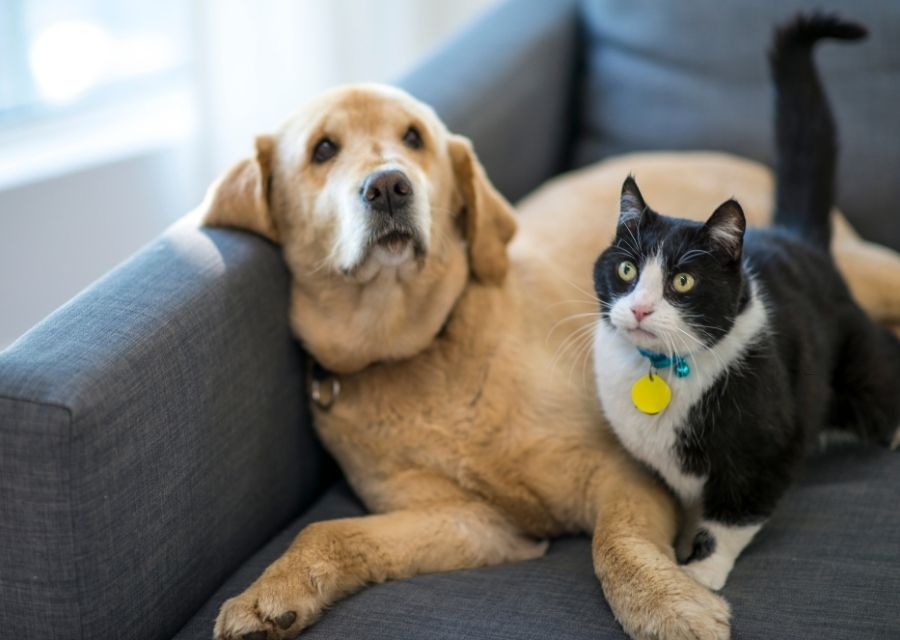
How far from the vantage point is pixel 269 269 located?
176 cm

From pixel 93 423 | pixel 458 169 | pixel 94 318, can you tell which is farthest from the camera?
pixel 458 169

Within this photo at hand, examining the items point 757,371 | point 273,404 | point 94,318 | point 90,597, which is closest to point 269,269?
point 273,404

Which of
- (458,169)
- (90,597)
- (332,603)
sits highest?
(458,169)

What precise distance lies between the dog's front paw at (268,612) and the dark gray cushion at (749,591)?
28 mm

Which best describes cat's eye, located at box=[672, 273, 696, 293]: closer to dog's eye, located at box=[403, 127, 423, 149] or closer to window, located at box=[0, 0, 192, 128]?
dog's eye, located at box=[403, 127, 423, 149]

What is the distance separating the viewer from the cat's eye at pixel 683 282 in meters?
1.34

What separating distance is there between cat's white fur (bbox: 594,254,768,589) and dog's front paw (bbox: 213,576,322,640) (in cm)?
54

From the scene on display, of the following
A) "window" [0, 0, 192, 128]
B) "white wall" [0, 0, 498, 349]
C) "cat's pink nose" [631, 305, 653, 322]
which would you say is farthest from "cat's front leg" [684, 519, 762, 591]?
"window" [0, 0, 192, 128]

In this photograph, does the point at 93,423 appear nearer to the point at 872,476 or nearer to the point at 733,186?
the point at 872,476

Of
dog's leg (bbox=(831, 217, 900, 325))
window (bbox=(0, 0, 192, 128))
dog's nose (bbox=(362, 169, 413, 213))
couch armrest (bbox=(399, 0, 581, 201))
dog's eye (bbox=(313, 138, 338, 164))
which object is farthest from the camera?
window (bbox=(0, 0, 192, 128))

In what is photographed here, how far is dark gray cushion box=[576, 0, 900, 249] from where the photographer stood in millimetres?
2379

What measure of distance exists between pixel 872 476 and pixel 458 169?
2.94ft

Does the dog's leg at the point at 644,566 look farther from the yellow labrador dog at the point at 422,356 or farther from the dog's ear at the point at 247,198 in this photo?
the dog's ear at the point at 247,198

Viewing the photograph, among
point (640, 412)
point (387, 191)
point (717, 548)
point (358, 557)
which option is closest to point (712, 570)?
point (717, 548)
